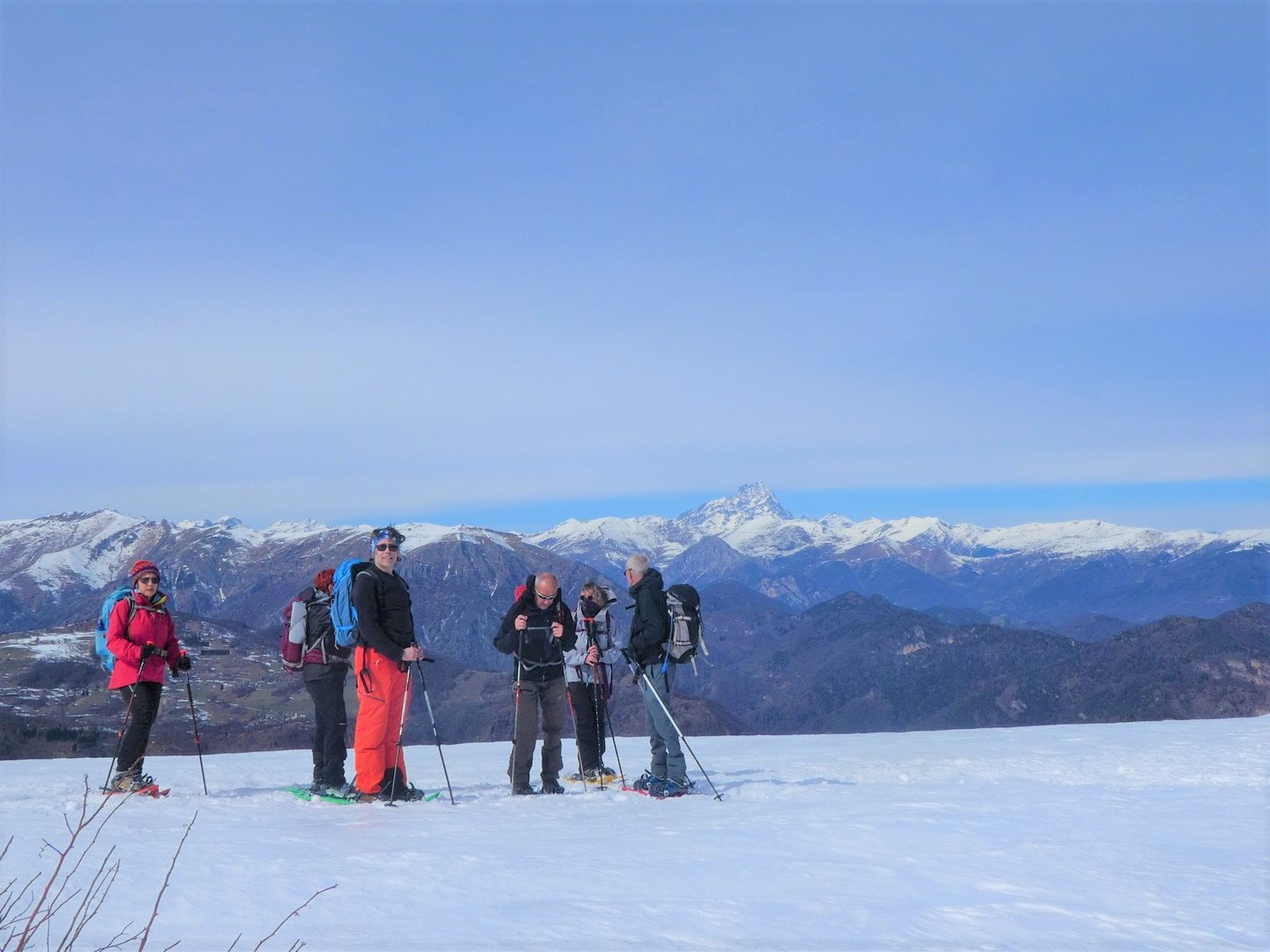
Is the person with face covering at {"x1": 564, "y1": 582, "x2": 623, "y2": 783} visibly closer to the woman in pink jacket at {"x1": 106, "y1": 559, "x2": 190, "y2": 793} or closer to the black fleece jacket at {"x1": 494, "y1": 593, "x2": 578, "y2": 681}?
the black fleece jacket at {"x1": 494, "y1": 593, "x2": 578, "y2": 681}

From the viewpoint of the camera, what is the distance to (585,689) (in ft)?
40.9

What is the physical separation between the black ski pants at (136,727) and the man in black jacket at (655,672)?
551 centimetres

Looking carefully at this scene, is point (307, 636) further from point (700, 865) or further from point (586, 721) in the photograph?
point (700, 865)

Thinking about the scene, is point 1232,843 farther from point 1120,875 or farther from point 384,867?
point 384,867

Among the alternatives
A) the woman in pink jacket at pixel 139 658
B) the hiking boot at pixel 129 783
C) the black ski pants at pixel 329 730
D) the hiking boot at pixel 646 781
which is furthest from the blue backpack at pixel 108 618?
the hiking boot at pixel 646 781

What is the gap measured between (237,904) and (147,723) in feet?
18.3

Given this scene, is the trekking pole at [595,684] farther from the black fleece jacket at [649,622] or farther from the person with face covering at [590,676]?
the black fleece jacket at [649,622]

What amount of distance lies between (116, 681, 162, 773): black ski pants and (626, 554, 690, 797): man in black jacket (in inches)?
217

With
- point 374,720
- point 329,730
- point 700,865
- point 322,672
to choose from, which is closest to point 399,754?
point 374,720

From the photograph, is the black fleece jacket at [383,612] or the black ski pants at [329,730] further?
the black ski pants at [329,730]

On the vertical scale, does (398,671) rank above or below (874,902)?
above

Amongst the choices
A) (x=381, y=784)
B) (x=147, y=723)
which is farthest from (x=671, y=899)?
(x=147, y=723)

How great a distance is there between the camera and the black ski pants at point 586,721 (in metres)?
12.4

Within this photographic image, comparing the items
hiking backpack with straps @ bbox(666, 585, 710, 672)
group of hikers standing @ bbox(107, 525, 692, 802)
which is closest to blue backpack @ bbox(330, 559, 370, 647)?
group of hikers standing @ bbox(107, 525, 692, 802)
